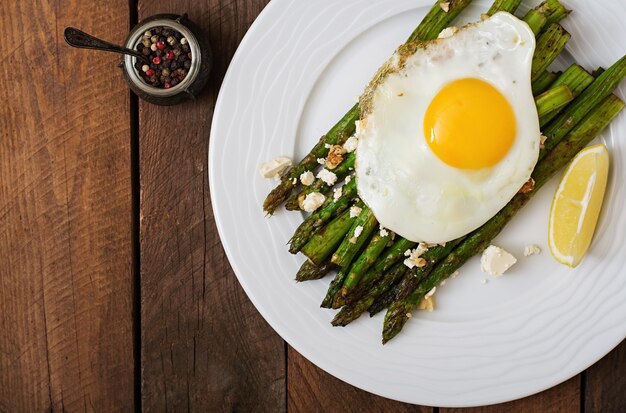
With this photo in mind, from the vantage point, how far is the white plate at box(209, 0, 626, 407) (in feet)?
9.38

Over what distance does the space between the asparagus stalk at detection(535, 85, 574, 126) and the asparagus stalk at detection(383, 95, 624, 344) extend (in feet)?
0.51

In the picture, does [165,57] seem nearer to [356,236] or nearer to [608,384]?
[356,236]

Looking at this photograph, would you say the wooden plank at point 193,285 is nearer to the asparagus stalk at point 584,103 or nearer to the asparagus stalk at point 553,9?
the asparagus stalk at point 553,9

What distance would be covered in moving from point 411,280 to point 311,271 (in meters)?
0.47

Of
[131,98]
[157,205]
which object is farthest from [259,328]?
[131,98]

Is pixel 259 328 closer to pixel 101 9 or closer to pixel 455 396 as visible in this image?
pixel 455 396

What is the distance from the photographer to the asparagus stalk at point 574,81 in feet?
9.00

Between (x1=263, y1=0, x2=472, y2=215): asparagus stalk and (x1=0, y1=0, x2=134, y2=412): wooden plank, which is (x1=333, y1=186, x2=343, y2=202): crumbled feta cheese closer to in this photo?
(x1=263, y1=0, x2=472, y2=215): asparagus stalk

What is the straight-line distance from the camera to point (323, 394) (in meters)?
3.18

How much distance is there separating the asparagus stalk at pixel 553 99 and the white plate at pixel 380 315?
254 millimetres

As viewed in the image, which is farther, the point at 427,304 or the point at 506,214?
the point at 427,304

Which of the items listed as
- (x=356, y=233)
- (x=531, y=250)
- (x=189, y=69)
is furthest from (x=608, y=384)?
(x=189, y=69)

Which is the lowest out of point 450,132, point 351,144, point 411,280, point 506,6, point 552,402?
point 552,402

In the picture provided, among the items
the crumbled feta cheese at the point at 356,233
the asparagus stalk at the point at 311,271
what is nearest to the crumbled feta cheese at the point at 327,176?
the crumbled feta cheese at the point at 356,233
